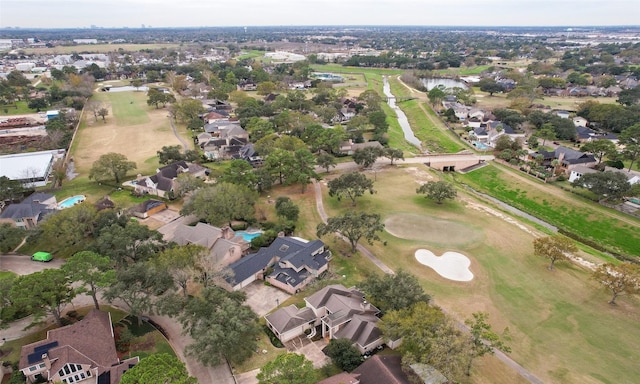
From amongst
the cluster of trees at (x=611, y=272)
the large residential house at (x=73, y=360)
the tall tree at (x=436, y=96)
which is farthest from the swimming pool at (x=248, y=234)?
the tall tree at (x=436, y=96)

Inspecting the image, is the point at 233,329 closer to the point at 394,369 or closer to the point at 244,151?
the point at 394,369

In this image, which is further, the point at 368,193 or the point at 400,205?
the point at 368,193

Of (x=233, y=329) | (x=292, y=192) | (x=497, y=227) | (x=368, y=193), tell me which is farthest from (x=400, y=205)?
(x=233, y=329)

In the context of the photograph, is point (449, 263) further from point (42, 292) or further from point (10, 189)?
point (10, 189)

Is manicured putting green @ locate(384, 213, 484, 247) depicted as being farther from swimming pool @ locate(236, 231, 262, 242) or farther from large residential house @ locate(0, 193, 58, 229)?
large residential house @ locate(0, 193, 58, 229)

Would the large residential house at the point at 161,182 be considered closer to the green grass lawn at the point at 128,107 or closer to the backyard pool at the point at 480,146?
the green grass lawn at the point at 128,107

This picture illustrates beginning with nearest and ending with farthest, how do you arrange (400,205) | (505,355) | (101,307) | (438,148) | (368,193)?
(505,355) < (101,307) < (400,205) < (368,193) < (438,148)

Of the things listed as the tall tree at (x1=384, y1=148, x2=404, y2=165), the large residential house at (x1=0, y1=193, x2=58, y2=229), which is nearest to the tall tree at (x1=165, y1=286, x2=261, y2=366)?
the large residential house at (x1=0, y1=193, x2=58, y2=229)
